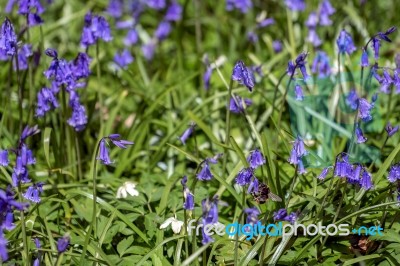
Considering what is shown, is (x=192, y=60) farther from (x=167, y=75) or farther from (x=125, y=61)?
(x=125, y=61)

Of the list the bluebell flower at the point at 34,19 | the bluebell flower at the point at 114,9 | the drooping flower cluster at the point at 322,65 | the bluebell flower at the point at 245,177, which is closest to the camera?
the bluebell flower at the point at 245,177

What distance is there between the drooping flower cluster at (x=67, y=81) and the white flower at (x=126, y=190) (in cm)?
46

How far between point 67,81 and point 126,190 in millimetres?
697

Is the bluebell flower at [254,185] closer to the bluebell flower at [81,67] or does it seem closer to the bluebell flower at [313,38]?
the bluebell flower at [81,67]

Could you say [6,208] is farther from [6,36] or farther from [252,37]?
[252,37]

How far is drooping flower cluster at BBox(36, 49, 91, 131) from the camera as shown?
3.56m

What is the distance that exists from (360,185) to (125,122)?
86.1 inches

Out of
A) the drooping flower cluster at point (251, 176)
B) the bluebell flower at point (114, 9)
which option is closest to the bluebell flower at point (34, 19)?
the drooping flower cluster at point (251, 176)

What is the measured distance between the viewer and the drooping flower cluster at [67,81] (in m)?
3.56

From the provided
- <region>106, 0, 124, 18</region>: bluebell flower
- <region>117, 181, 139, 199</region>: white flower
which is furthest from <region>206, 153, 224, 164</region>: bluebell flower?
<region>106, 0, 124, 18</region>: bluebell flower

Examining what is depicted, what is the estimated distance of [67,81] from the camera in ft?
11.9

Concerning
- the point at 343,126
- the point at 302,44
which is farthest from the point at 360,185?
the point at 302,44

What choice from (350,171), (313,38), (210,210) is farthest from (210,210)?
(313,38)

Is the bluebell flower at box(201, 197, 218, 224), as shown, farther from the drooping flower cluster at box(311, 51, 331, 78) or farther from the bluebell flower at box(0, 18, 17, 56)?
the drooping flower cluster at box(311, 51, 331, 78)
